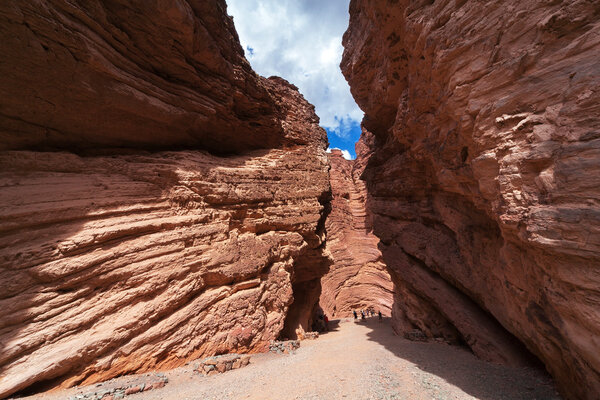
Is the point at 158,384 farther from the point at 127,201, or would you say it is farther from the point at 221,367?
the point at 127,201

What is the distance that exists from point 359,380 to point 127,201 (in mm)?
7380

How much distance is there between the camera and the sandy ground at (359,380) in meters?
3.94

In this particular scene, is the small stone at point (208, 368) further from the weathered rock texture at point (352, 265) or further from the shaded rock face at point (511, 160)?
the weathered rock texture at point (352, 265)

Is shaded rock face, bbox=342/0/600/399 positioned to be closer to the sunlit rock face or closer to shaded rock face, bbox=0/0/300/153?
the sunlit rock face

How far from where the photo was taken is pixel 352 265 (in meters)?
23.1

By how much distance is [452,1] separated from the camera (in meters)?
5.30

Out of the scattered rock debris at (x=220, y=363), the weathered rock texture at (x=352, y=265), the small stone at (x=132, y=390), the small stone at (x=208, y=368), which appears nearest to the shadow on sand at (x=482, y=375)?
the scattered rock debris at (x=220, y=363)

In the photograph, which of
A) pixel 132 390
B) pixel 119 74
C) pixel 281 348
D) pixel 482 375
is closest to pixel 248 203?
pixel 281 348

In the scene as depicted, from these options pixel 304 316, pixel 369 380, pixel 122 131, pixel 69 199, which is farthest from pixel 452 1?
pixel 304 316

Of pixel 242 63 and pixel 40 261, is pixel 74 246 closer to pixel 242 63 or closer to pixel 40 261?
pixel 40 261

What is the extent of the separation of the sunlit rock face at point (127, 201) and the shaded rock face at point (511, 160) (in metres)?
6.03

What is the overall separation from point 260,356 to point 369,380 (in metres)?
3.21

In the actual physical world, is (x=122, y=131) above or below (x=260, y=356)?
above

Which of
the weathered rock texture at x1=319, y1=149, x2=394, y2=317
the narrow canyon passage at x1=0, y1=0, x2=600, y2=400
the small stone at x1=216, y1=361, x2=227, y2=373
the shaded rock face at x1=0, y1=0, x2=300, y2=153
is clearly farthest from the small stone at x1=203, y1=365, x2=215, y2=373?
the weathered rock texture at x1=319, y1=149, x2=394, y2=317
